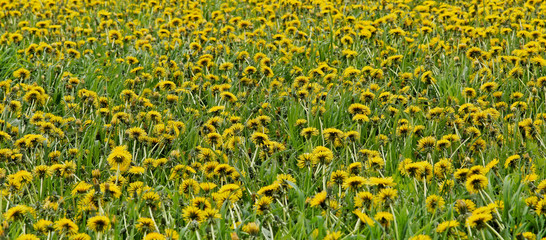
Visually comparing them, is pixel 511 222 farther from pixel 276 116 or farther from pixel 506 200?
pixel 276 116

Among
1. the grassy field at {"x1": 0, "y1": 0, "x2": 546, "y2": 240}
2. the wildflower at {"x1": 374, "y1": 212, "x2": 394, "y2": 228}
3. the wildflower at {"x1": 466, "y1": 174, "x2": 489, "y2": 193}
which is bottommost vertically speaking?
the grassy field at {"x1": 0, "y1": 0, "x2": 546, "y2": 240}

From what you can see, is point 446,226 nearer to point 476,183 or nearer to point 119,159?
point 476,183

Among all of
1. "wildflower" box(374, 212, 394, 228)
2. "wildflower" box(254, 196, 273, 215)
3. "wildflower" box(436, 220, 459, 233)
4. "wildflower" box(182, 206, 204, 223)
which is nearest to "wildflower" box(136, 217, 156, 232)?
"wildflower" box(182, 206, 204, 223)

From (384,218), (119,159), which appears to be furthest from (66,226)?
(384,218)

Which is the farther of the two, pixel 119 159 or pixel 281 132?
pixel 281 132

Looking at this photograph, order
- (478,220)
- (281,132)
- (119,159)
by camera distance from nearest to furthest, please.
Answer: (478,220) → (119,159) → (281,132)

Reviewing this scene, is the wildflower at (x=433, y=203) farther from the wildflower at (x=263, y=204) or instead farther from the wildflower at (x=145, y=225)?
the wildflower at (x=145, y=225)

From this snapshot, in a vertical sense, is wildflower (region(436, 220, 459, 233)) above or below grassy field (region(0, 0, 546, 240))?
above

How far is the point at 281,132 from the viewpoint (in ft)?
11.5

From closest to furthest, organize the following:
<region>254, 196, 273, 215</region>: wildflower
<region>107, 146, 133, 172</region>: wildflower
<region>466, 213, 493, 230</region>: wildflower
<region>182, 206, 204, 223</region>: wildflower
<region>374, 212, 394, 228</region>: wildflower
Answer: <region>466, 213, 493, 230</region>: wildflower
<region>374, 212, 394, 228</region>: wildflower
<region>182, 206, 204, 223</region>: wildflower
<region>254, 196, 273, 215</region>: wildflower
<region>107, 146, 133, 172</region>: wildflower

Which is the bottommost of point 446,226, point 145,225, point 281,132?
point 281,132

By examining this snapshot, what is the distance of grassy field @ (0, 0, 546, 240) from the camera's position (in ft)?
7.41

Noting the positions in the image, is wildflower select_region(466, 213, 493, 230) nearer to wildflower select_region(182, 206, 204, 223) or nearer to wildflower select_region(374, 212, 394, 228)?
wildflower select_region(374, 212, 394, 228)

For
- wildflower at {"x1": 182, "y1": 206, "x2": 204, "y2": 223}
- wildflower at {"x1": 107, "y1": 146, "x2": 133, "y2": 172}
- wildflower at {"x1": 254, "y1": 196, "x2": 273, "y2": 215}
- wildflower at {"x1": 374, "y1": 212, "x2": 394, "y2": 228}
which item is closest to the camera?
wildflower at {"x1": 374, "y1": 212, "x2": 394, "y2": 228}
